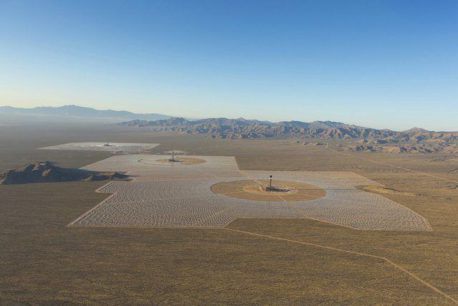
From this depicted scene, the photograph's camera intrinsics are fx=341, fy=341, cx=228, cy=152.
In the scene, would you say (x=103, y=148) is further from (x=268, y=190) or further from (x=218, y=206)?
(x=218, y=206)

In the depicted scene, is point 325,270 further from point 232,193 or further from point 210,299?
point 232,193

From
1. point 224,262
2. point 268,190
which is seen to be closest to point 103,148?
point 268,190

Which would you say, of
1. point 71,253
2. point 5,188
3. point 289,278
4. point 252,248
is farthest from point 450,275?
point 5,188

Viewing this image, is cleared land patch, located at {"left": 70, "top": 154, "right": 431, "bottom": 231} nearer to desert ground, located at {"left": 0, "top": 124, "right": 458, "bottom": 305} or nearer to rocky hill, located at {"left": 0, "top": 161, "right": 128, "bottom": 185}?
desert ground, located at {"left": 0, "top": 124, "right": 458, "bottom": 305}

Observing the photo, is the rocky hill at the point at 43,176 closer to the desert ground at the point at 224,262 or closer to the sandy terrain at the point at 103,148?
the desert ground at the point at 224,262

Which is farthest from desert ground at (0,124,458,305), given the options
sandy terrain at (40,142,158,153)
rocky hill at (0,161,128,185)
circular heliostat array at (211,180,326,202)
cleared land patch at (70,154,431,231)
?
sandy terrain at (40,142,158,153)

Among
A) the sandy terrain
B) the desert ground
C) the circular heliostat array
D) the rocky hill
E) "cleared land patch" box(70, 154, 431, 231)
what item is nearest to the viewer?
the desert ground

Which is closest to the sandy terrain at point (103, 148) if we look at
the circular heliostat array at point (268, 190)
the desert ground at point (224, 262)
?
the circular heliostat array at point (268, 190)
